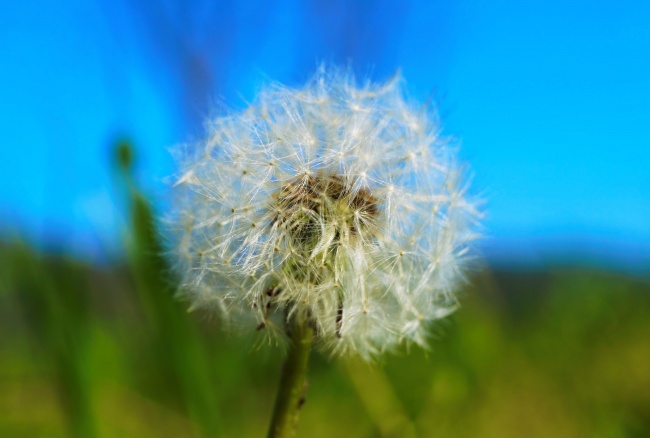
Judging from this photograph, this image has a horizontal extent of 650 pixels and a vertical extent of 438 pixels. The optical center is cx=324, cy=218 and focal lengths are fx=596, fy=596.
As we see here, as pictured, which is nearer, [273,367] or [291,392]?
[291,392]

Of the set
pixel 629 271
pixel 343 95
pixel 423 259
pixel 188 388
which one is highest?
pixel 629 271

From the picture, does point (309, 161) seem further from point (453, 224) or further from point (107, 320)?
point (107, 320)

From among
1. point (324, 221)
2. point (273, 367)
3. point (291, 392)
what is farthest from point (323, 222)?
point (273, 367)

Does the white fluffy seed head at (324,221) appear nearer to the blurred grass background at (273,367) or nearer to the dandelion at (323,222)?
the dandelion at (323,222)

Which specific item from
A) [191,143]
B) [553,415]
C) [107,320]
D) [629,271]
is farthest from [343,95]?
[629,271]

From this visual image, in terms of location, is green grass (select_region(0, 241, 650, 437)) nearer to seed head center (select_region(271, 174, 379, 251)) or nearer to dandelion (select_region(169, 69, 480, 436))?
dandelion (select_region(169, 69, 480, 436))

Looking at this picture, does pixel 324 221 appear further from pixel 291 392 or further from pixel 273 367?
pixel 273 367

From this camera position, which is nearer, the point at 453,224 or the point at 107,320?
the point at 453,224
